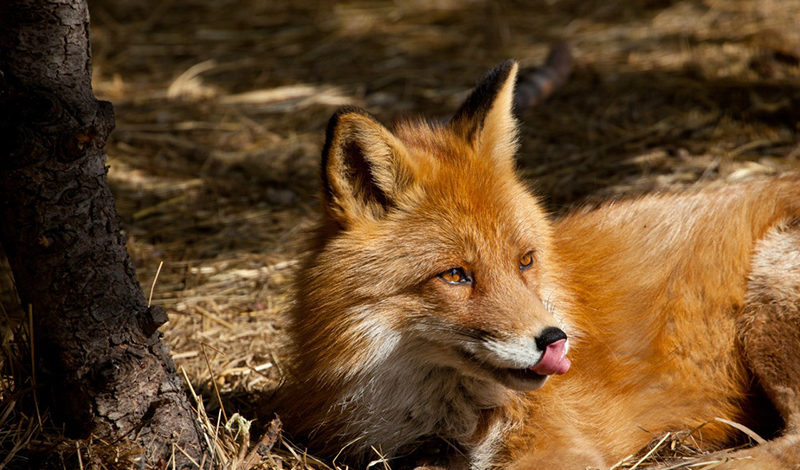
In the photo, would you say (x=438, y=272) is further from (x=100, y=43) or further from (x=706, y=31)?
(x=100, y=43)

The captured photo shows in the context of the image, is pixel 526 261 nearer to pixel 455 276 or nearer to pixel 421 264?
pixel 455 276

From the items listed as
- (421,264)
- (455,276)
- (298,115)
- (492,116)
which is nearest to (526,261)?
(455,276)

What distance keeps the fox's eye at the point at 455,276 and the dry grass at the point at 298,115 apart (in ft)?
3.00

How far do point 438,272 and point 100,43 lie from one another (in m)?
7.59

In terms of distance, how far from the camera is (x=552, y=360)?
277cm

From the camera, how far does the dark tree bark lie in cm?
264

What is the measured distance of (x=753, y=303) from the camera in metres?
3.48

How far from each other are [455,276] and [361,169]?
642 mm

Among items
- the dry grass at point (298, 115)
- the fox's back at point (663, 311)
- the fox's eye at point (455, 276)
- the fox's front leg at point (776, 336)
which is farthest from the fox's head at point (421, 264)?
the fox's front leg at point (776, 336)

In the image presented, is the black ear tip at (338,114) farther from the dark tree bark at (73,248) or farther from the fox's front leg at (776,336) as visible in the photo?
the fox's front leg at (776,336)

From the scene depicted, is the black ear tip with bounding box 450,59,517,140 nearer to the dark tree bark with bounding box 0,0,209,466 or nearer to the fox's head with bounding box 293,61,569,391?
the fox's head with bounding box 293,61,569,391

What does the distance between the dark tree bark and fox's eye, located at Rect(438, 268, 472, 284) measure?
1.16 m

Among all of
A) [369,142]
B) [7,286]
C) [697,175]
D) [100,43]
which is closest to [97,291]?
[369,142]

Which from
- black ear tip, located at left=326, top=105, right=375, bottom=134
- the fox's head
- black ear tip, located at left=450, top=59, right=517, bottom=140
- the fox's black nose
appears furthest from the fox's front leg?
black ear tip, located at left=326, top=105, right=375, bottom=134
